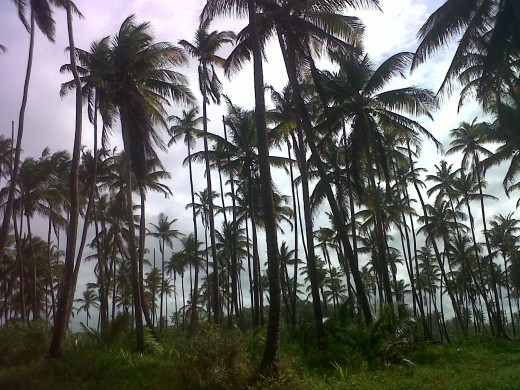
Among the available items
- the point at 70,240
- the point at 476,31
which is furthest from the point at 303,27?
the point at 70,240

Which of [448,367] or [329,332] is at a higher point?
[329,332]

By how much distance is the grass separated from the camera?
38.3 ft

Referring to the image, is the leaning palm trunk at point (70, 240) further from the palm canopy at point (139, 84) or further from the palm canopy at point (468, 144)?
the palm canopy at point (468, 144)

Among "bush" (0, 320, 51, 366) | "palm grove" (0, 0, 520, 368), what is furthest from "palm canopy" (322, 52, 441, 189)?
"bush" (0, 320, 51, 366)

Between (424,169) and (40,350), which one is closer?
(40,350)

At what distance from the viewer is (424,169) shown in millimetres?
36062

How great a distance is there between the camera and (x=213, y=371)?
38.3ft

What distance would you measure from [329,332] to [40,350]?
9276 millimetres

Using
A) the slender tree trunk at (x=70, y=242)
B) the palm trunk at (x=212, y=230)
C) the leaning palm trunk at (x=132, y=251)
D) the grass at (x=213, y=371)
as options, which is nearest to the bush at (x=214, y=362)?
the grass at (x=213, y=371)

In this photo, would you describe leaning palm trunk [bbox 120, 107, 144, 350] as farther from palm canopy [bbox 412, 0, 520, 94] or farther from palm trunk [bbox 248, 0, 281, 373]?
palm canopy [bbox 412, 0, 520, 94]

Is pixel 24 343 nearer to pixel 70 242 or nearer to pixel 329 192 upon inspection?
pixel 70 242

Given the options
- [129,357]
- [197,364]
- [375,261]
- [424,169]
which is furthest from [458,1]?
[375,261]

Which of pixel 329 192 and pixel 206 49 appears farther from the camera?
pixel 206 49

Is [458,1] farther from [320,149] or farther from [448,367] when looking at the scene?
[448,367]
